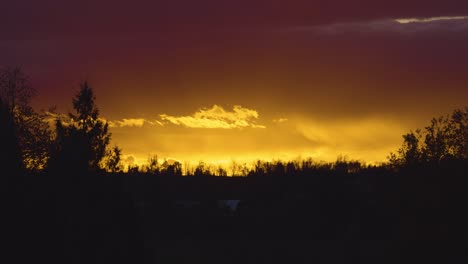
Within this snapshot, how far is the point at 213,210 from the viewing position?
286 feet

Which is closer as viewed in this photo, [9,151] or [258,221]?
[9,151]

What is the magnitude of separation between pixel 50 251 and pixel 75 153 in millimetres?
3798

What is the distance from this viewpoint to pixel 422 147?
79375mm

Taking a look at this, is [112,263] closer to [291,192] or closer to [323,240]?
[323,240]

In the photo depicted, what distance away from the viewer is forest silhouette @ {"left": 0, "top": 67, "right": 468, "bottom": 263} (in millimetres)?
30672

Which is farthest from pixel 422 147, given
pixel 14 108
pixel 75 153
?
pixel 75 153

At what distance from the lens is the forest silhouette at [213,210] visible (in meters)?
30.7

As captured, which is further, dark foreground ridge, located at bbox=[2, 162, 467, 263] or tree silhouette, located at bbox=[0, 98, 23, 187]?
tree silhouette, located at bbox=[0, 98, 23, 187]

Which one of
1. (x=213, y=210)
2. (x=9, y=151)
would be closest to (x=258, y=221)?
(x=213, y=210)

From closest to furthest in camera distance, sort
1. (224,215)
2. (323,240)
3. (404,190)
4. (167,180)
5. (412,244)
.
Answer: (412,244)
(404,190)
(323,240)
(224,215)
(167,180)

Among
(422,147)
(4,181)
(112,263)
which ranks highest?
(422,147)

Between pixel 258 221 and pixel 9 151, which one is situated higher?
pixel 258 221

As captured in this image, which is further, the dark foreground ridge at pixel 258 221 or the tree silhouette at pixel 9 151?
the tree silhouette at pixel 9 151

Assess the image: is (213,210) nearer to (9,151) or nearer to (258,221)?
(258,221)
